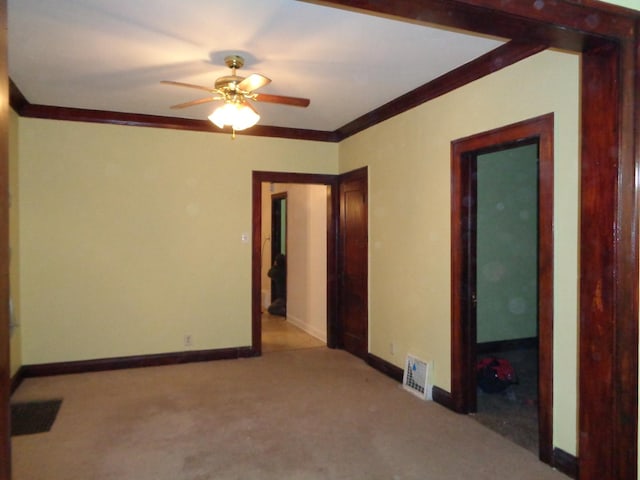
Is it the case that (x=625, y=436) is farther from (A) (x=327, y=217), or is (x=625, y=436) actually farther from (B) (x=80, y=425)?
(A) (x=327, y=217)

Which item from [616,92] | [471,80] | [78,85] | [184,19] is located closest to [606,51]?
[616,92]

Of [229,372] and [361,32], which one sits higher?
[361,32]

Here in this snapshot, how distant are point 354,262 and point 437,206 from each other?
5.42 ft

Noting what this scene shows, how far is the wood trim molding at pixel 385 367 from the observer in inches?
170

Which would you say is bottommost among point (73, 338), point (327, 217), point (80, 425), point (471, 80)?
point (80, 425)

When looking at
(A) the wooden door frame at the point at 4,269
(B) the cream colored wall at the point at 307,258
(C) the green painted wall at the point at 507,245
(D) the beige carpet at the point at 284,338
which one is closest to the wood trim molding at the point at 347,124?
(B) the cream colored wall at the point at 307,258

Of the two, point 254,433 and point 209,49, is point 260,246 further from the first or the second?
point 209,49

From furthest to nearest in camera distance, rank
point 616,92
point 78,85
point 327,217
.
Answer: point 327,217 < point 78,85 < point 616,92

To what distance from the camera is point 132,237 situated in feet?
15.8

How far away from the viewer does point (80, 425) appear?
11.1ft

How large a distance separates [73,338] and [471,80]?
4385 millimetres

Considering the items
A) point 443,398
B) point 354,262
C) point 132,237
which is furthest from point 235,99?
point 443,398

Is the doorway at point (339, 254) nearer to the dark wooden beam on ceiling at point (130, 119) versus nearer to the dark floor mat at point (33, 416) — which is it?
the dark wooden beam on ceiling at point (130, 119)

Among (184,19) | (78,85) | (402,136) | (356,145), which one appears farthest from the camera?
(356,145)
